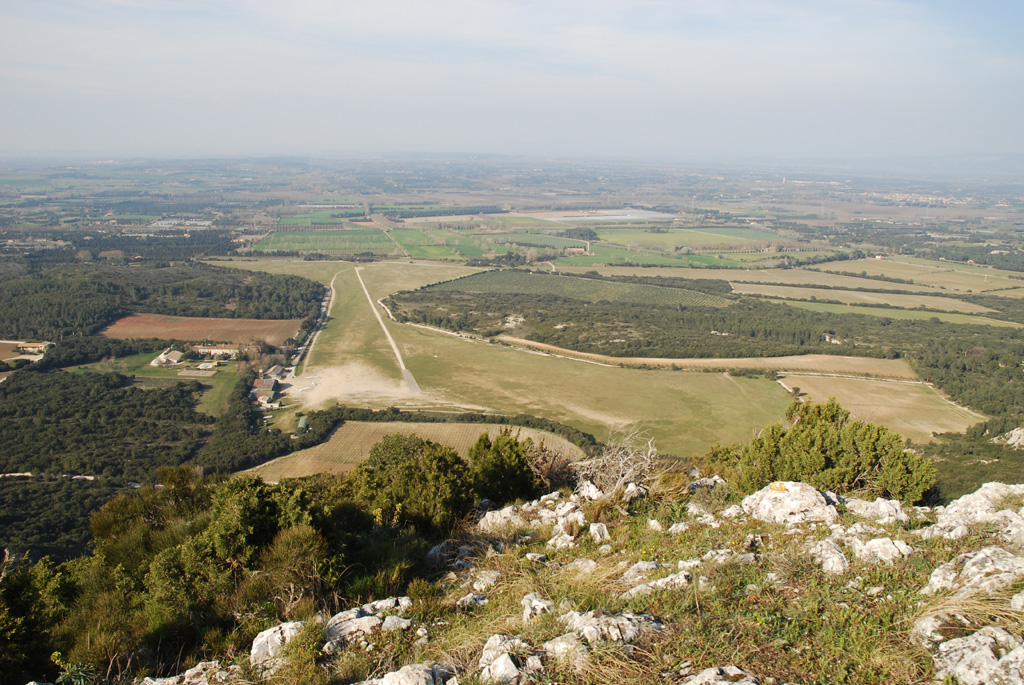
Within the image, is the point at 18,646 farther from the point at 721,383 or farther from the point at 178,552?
the point at 721,383

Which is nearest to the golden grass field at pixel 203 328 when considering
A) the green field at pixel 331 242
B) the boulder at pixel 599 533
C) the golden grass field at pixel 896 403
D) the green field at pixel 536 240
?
the green field at pixel 331 242

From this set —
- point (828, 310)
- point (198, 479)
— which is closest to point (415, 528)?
point (198, 479)

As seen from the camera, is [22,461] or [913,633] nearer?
[913,633]

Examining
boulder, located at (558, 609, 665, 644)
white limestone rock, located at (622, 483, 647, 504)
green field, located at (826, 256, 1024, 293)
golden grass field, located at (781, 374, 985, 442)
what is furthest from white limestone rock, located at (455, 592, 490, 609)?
green field, located at (826, 256, 1024, 293)

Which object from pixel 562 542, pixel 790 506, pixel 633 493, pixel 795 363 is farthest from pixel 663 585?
pixel 795 363

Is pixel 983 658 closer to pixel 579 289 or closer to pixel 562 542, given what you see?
pixel 562 542

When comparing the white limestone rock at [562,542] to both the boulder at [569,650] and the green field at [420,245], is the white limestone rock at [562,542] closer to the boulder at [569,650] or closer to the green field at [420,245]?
the boulder at [569,650]
